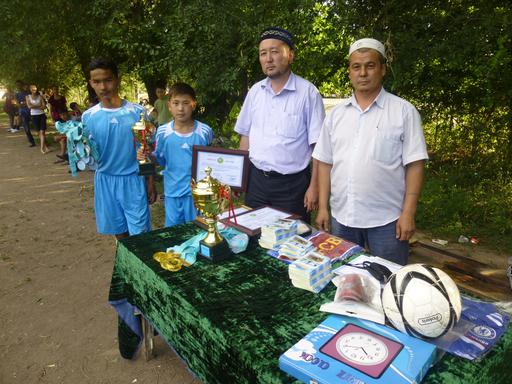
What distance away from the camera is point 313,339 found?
1499mm

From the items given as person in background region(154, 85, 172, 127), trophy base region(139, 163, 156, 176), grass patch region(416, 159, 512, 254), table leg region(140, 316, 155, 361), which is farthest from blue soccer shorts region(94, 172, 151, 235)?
person in background region(154, 85, 172, 127)

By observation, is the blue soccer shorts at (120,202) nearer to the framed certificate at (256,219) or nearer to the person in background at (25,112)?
the framed certificate at (256,219)

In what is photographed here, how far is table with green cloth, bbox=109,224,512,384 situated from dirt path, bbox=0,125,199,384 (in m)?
0.72

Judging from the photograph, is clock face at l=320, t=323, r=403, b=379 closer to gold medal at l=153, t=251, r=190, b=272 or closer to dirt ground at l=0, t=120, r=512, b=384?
gold medal at l=153, t=251, r=190, b=272

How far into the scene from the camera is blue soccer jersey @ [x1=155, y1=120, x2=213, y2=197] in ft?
10.7

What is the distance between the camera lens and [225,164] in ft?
9.46

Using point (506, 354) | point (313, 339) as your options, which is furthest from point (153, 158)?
point (506, 354)

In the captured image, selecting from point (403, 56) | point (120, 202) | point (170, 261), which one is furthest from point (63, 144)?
point (170, 261)

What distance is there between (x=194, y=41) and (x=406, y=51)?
3588 millimetres

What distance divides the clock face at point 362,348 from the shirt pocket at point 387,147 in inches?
48.8

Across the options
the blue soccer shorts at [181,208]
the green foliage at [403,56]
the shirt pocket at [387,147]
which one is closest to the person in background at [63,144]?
the green foliage at [403,56]

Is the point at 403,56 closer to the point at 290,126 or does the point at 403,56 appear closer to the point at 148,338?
the point at 290,126

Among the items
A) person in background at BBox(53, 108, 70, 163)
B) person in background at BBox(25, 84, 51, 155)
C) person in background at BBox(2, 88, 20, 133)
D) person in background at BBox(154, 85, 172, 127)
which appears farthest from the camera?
person in background at BBox(2, 88, 20, 133)

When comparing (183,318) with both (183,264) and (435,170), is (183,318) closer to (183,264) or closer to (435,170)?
(183,264)
